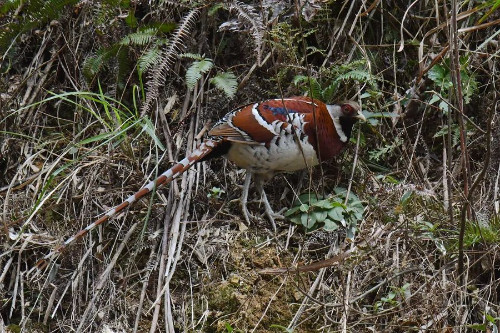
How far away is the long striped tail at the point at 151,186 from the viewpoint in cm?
471

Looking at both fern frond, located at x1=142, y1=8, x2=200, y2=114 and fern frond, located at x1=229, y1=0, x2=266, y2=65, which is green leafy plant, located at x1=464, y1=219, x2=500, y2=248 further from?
fern frond, located at x1=142, y1=8, x2=200, y2=114

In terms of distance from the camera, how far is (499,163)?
4887mm

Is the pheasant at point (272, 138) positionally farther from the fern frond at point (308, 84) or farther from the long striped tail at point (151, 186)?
the fern frond at point (308, 84)

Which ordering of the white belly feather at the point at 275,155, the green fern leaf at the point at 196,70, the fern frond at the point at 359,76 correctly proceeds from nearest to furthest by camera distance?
the white belly feather at the point at 275,155 → the fern frond at the point at 359,76 → the green fern leaf at the point at 196,70

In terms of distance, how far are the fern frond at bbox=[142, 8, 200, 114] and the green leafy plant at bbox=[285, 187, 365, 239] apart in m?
1.37

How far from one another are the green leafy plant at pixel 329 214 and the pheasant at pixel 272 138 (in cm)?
24

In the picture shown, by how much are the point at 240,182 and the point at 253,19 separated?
1214 mm

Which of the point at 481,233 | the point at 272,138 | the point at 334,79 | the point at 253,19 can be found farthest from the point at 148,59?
the point at 481,233

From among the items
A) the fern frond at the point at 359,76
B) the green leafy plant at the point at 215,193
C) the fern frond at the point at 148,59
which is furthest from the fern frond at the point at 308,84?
the fern frond at the point at 148,59

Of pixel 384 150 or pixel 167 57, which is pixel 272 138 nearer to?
pixel 384 150

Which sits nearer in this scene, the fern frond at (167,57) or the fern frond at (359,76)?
the fern frond at (359,76)

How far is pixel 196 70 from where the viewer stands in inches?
213

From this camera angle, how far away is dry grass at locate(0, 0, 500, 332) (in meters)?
4.41

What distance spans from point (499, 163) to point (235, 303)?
2.02 metres
